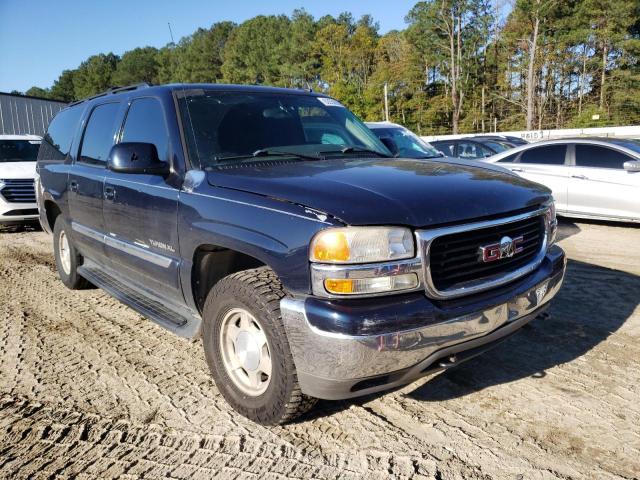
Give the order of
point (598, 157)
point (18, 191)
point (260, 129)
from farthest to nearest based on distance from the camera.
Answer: point (18, 191)
point (598, 157)
point (260, 129)

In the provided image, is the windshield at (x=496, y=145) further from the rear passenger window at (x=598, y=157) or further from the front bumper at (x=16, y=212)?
the front bumper at (x=16, y=212)

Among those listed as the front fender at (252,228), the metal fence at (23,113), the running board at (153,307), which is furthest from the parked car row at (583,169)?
the metal fence at (23,113)

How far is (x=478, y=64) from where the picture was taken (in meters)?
54.8

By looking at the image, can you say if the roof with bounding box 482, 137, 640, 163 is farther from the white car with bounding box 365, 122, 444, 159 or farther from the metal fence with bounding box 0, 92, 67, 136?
the metal fence with bounding box 0, 92, 67, 136

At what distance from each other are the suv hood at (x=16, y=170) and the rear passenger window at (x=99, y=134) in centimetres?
570

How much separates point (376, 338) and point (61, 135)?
4.72 m

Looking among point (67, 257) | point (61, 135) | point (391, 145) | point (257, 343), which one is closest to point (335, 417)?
point (257, 343)

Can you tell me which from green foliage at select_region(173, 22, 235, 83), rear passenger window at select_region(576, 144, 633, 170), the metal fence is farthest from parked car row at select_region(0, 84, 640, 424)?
green foliage at select_region(173, 22, 235, 83)

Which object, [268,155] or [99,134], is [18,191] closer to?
[99,134]

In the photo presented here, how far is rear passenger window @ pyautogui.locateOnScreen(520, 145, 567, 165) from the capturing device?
890cm

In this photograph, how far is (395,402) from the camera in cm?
301

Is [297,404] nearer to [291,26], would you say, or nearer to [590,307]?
[590,307]

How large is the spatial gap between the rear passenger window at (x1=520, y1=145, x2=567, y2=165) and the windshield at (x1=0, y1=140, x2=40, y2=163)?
Answer: 9827 mm

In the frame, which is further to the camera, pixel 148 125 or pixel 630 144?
pixel 630 144
